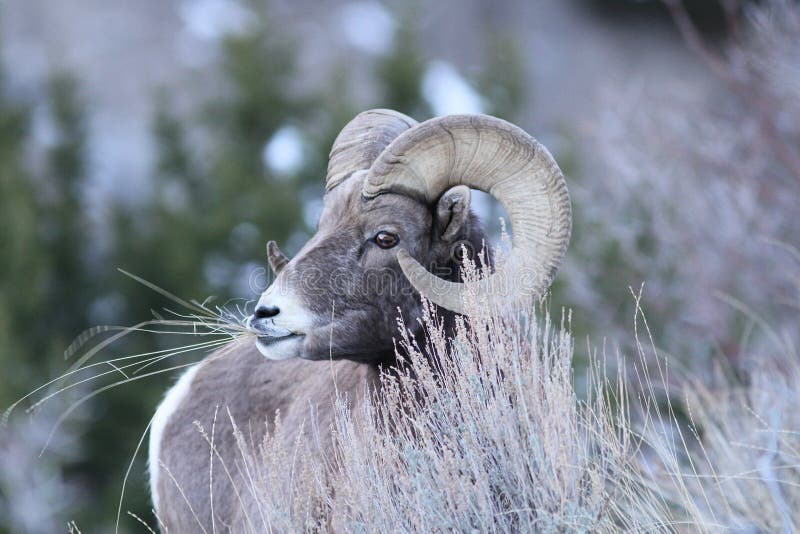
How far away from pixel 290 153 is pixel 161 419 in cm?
1913

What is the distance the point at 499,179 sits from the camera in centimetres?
496

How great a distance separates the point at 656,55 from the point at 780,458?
953 inches

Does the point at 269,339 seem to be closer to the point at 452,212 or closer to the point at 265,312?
the point at 265,312

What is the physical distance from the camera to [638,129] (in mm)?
14625

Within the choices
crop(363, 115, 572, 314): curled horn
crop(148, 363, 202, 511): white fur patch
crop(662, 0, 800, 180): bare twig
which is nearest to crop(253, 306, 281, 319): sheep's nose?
crop(363, 115, 572, 314): curled horn

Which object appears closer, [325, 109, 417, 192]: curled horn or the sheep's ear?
the sheep's ear

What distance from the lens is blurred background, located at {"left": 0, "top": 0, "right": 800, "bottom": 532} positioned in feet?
40.4

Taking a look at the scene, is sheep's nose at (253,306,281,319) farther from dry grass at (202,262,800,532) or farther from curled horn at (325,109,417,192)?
curled horn at (325,109,417,192)

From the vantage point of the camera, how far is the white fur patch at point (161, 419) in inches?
238

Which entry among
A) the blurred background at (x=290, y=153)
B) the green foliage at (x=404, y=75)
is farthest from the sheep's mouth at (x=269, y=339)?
the green foliage at (x=404, y=75)

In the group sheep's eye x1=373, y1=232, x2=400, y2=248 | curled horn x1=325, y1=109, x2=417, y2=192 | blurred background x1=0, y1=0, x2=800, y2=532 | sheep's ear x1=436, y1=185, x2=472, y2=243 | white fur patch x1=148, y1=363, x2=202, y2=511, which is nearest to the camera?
sheep's eye x1=373, y1=232, x2=400, y2=248

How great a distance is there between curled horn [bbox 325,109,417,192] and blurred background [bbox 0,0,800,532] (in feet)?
19.2

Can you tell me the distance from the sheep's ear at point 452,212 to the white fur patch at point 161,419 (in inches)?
70.9

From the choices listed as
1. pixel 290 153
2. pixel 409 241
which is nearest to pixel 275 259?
pixel 409 241
